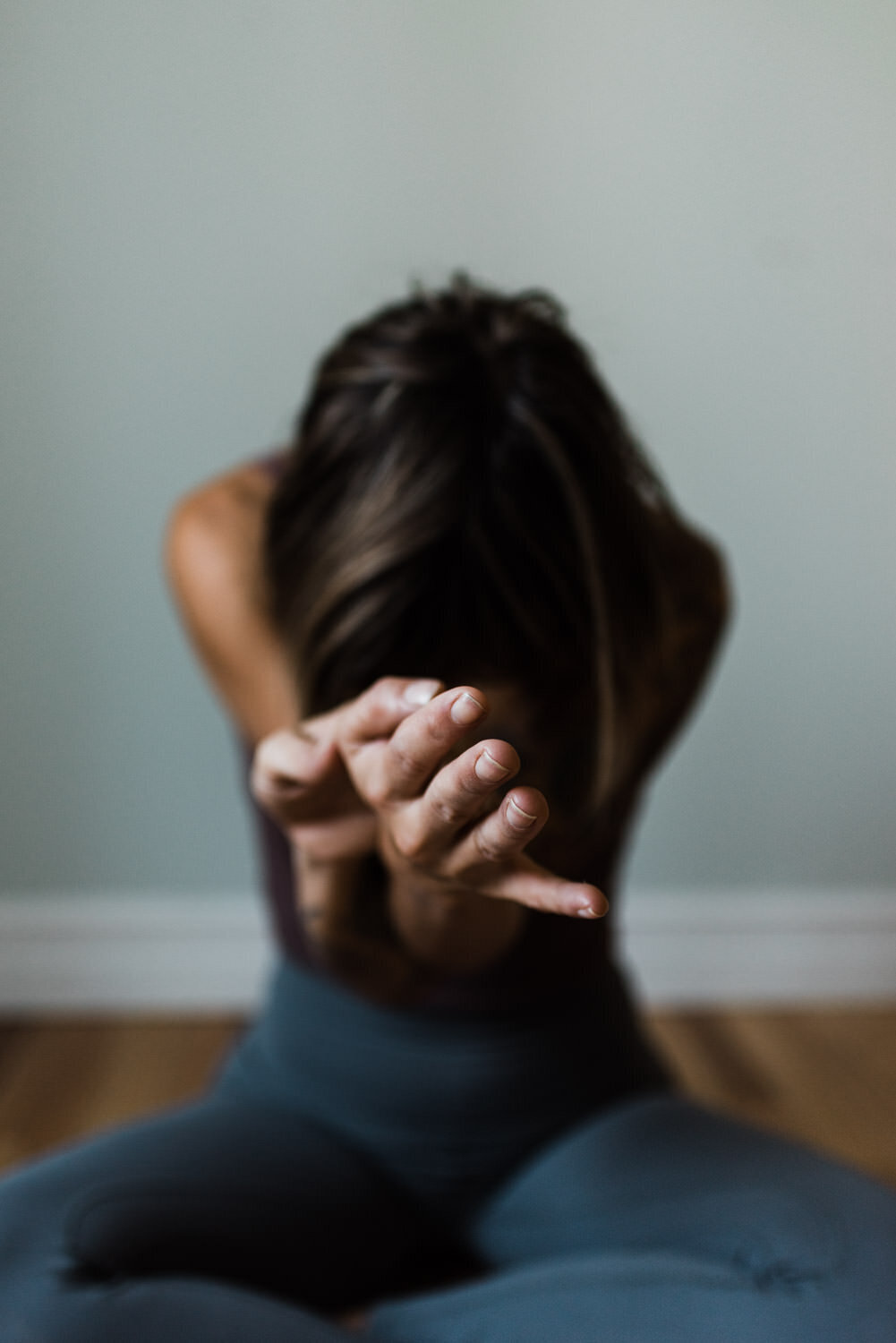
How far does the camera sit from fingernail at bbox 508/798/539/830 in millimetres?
438

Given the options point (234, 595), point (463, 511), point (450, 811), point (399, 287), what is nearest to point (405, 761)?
point (450, 811)

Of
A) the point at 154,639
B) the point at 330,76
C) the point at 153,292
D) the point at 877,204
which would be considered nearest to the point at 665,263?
the point at 877,204

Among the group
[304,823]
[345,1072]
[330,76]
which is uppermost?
[330,76]

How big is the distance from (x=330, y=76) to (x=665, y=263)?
46 centimetres

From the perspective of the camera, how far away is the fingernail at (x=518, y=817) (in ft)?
1.44

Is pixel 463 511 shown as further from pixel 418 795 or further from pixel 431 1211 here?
pixel 431 1211

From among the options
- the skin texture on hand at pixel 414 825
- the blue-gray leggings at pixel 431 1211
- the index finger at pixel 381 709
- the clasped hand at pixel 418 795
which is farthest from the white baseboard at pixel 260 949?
the index finger at pixel 381 709

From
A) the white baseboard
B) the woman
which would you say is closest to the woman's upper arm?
the woman

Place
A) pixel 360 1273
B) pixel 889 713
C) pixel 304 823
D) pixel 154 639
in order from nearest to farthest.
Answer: pixel 304 823 < pixel 360 1273 < pixel 154 639 < pixel 889 713

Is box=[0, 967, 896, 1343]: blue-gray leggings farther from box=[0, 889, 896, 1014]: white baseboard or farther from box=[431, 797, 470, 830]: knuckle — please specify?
box=[0, 889, 896, 1014]: white baseboard

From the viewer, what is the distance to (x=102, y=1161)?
75 cm

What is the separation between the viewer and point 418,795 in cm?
53

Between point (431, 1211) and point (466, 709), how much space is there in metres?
0.58

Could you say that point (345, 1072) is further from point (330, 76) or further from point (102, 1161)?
point (330, 76)
